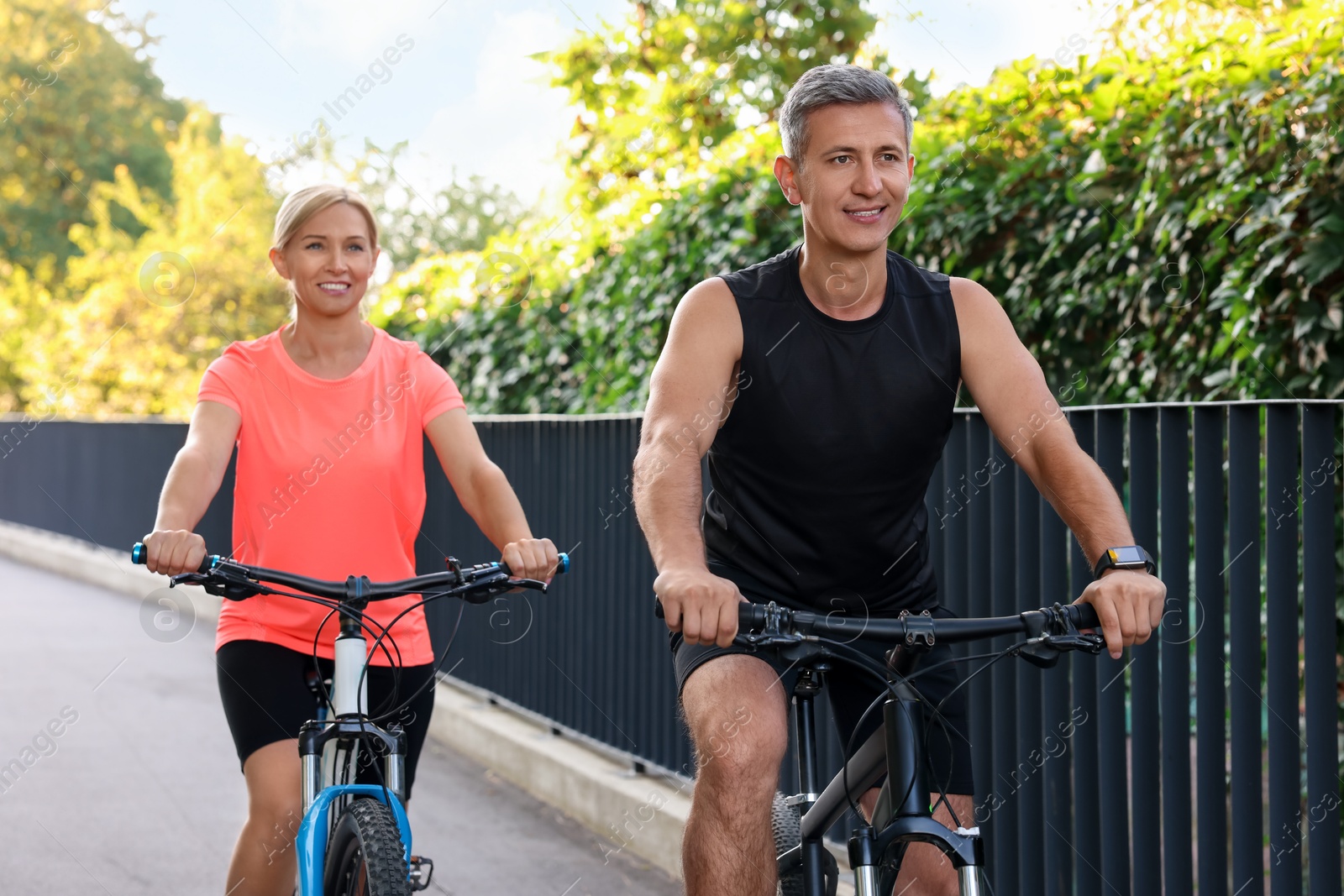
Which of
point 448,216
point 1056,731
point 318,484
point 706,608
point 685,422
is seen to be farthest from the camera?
point 448,216

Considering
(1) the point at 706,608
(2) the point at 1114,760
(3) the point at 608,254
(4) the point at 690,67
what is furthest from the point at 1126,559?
(4) the point at 690,67

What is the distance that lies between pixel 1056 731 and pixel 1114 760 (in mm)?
210

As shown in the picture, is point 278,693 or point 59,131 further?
point 59,131

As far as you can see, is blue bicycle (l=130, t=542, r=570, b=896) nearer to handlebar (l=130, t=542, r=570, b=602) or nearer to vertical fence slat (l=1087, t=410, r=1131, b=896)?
handlebar (l=130, t=542, r=570, b=602)

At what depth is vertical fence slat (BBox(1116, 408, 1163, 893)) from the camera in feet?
11.5

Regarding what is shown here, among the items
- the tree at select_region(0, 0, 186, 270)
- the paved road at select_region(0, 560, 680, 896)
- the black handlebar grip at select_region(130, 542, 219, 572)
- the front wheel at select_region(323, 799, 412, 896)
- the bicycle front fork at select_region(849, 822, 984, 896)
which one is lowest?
the paved road at select_region(0, 560, 680, 896)

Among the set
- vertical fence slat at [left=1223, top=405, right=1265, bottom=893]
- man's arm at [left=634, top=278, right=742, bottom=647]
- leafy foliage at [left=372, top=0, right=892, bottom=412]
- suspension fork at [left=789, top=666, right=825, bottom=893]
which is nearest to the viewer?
man's arm at [left=634, top=278, right=742, bottom=647]

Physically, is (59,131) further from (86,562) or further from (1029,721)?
(1029,721)

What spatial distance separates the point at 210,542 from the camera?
12422mm

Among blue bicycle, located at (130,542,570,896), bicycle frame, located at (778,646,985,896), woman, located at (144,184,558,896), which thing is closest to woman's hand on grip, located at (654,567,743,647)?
bicycle frame, located at (778,646,985,896)

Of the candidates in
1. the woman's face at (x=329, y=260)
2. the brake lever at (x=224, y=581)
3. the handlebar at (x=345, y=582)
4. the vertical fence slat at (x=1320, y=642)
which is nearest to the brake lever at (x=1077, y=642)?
the vertical fence slat at (x=1320, y=642)

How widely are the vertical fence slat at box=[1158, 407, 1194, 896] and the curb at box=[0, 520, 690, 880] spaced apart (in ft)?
5.91

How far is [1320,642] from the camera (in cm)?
310

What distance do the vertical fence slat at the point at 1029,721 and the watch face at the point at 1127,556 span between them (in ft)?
4.79
